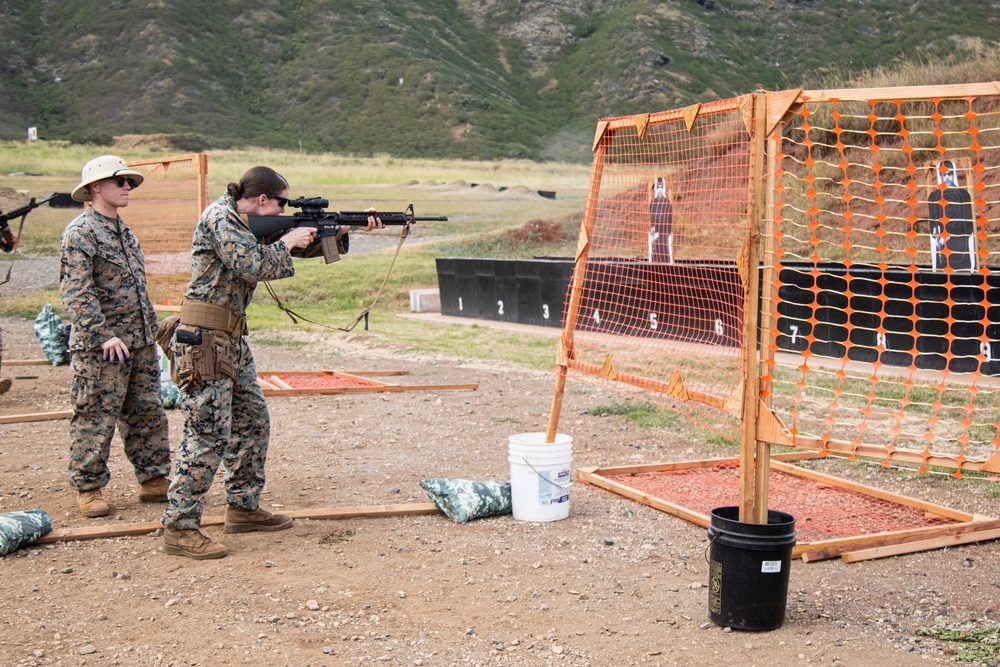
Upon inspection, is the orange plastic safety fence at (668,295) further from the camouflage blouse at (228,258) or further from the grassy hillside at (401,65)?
the grassy hillside at (401,65)

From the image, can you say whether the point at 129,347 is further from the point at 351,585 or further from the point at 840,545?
the point at 840,545

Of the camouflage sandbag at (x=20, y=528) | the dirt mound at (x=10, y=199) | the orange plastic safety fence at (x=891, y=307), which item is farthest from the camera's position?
the dirt mound at (x=10, y=199)

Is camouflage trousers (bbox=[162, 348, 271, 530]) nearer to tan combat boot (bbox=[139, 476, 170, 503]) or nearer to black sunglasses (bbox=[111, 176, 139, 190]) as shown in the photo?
tan combat boot (bbox=[139, 476, 170, 503])

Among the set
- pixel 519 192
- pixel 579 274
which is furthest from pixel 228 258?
pixel 519 192

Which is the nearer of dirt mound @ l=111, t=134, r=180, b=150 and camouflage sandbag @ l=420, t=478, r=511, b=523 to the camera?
camouflage sandbag @ l=420, t=478, r=511, b=523

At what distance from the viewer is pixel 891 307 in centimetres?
1134

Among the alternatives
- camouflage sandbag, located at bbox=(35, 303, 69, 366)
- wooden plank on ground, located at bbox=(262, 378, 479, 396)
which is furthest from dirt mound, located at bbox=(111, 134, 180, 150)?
wooden plank on ground, located at bbox=(262, 378, 479, 396)

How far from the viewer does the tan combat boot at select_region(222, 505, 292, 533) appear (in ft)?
19.4

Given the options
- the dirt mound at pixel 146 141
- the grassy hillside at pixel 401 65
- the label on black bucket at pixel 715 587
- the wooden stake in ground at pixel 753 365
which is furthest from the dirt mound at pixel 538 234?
the grassy hillside at pixel 401 65

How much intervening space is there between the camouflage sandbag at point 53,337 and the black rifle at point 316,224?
740cm

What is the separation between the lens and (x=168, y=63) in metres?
86.8

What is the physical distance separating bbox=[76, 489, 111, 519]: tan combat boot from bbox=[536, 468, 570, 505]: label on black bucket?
8.24ft

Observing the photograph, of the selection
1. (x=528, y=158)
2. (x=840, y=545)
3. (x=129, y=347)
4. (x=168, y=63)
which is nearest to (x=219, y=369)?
(x=129, y=347)

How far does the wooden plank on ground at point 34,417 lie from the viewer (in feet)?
29.8
